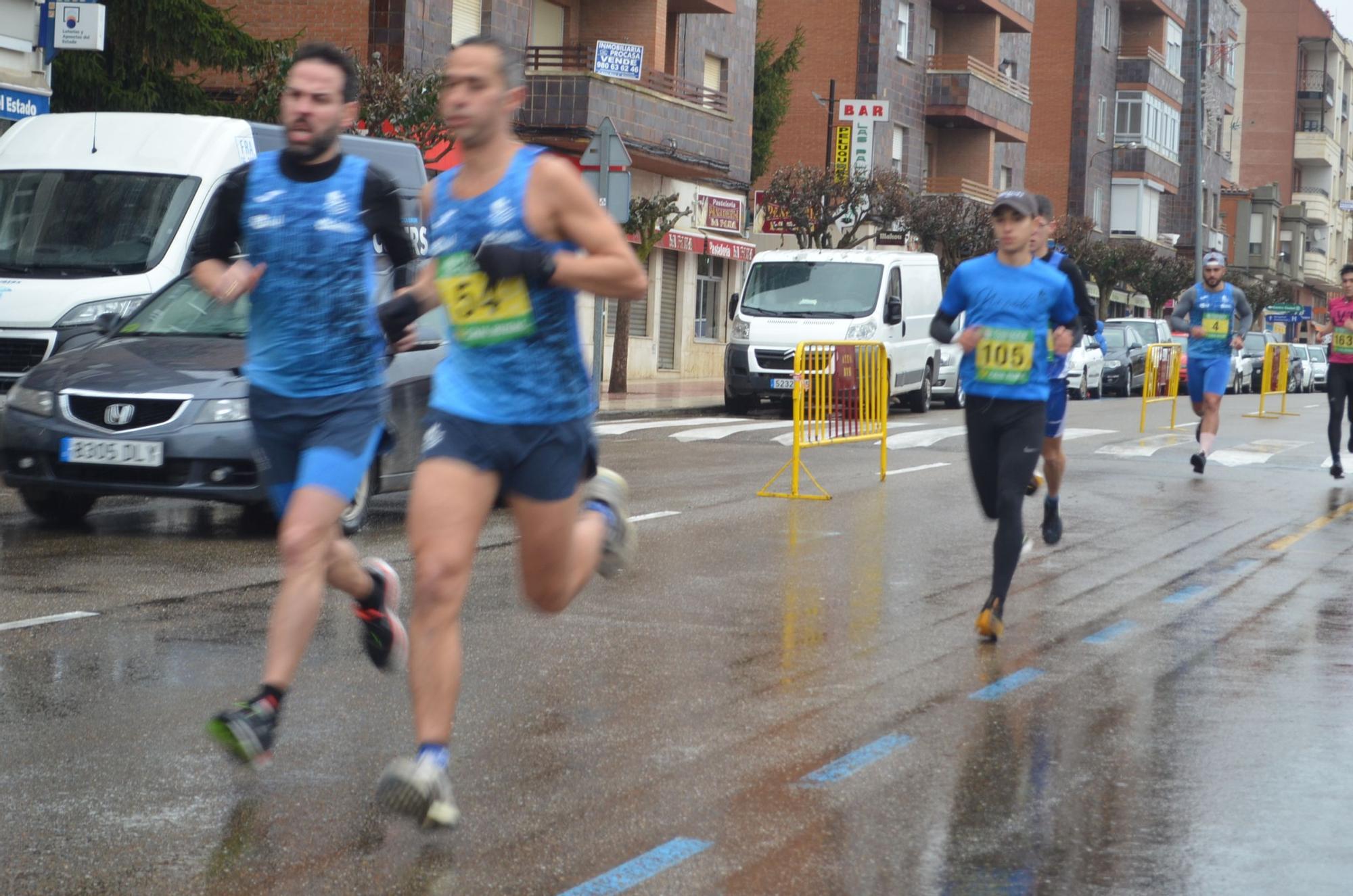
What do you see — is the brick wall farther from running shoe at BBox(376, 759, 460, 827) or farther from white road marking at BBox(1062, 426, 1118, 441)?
running shoe at BBox(376, 759, 460, 827)

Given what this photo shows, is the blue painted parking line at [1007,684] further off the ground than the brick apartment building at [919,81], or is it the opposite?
the brick apartment building at [919,81]

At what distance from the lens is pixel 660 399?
2938 centimetres

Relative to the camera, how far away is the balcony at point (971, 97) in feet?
166

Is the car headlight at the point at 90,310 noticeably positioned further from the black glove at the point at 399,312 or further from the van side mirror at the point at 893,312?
the van side mirror at the point at 893,312

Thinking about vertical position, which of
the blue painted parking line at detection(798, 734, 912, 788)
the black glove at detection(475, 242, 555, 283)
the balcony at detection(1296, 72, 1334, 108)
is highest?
the balcony at detection(1296, 72, 1334, 108)

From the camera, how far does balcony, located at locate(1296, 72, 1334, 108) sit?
344 feet

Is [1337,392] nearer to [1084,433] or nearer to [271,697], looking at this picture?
[1084,433]

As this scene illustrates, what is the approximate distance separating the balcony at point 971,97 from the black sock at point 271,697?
47.4 meters

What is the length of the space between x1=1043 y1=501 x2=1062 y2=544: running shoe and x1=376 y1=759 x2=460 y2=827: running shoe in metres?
7.45

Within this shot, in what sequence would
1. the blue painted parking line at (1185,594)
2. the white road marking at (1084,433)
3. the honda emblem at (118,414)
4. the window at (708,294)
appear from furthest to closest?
the window at (708,294)
the white road marking at (1084,433)
the honda emblem at (118,414)
the blue painted parking line at (1185,594)

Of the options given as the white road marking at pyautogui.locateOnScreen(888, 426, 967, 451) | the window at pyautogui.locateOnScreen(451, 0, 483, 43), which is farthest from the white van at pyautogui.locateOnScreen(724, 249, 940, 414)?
the window at pyautogui.locateOnScreen(451, 0, 483, 43)

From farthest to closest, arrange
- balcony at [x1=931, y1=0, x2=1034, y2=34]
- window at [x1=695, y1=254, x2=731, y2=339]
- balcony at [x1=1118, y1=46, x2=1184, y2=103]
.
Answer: balcony at [x1=1118, y1=46, x2=1184, y2=103] < balcony at [x1=931, y1=0, x2=1034, y2=34] < window at [x1=695, y1=254, x2=731, y2=339]

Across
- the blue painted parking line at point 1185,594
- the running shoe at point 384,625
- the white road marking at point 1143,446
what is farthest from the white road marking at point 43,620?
the white road marking at point 1143,446

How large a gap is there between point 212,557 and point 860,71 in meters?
40.1
